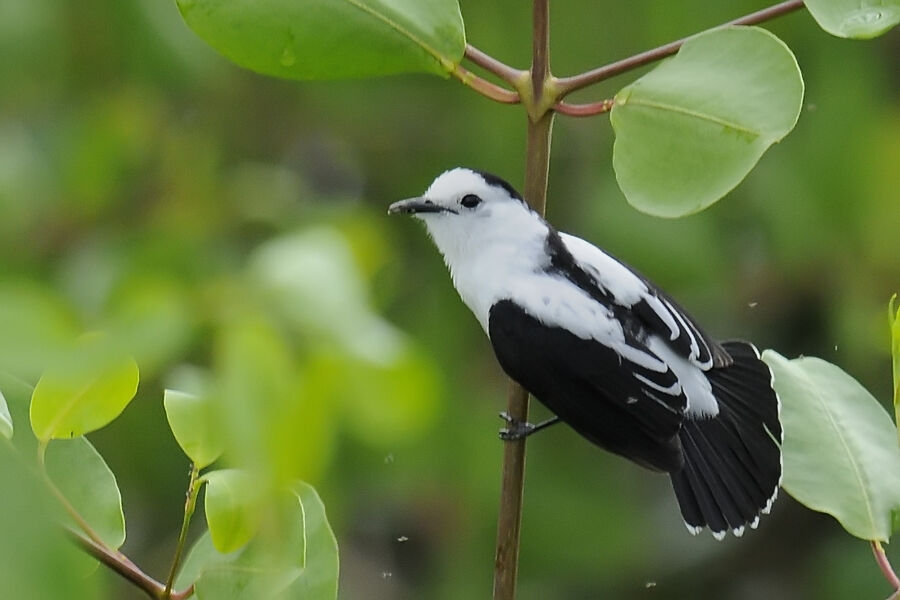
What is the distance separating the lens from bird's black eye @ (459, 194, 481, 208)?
2305 millimetres

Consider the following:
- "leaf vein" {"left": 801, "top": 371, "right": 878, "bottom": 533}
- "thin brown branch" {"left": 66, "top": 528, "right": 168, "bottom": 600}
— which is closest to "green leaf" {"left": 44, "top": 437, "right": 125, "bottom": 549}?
"thin brown branch" {"left": 66, "top": 528, "right": 168, "bottom": 600}

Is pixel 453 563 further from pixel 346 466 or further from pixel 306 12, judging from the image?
pixel 306 12

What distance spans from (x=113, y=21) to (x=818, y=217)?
5.66 feet

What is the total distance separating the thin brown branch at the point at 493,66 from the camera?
1.52 meters

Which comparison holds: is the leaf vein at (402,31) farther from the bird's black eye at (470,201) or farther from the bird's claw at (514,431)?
the bird's black eye at (470,201)

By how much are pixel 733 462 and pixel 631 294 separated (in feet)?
1.10

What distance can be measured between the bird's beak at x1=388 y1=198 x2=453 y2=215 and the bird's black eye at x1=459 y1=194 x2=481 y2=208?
0.10ft

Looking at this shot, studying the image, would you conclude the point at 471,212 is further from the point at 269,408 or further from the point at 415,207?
the point at 269,408

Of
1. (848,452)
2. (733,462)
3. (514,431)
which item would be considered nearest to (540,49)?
(514,431)

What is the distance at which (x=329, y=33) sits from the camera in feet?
4.81

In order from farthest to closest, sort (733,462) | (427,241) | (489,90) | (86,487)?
(427,241), (733,462), (489,90), (86,487)

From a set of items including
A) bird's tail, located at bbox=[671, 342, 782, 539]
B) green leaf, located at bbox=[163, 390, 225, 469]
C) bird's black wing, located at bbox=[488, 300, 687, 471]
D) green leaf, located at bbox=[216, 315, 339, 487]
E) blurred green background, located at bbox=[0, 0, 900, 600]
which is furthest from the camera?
blurred green background, located at bbox=[0, 0, 900, 600]

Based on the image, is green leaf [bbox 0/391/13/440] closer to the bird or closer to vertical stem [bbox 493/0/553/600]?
vertical stem [bbox 493/0/553/600]

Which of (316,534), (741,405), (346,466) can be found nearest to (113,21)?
(346,466)
